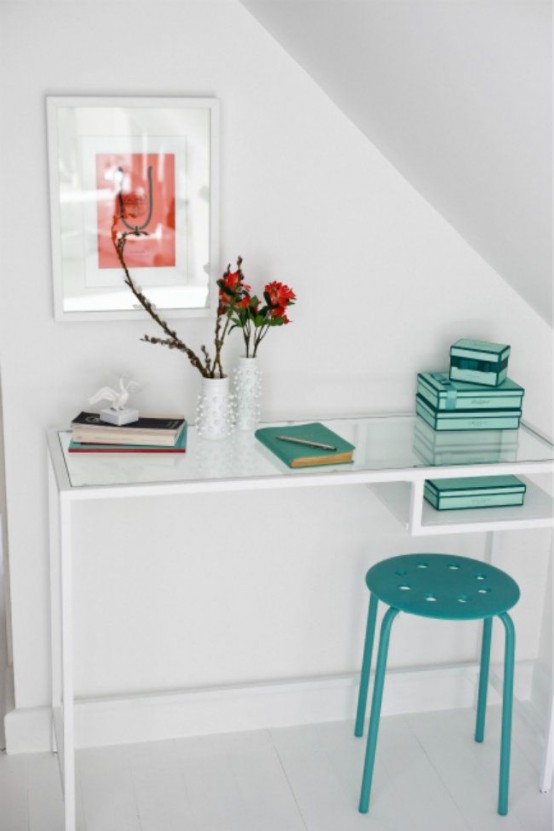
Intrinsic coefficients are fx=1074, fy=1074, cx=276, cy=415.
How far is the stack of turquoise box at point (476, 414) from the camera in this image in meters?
2.46

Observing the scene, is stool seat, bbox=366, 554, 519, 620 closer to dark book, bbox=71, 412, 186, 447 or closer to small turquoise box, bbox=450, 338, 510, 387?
small turquoise box, bbox=450, 338, 510, 387

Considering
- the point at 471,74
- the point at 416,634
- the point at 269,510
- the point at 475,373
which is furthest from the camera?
the point at 416,634

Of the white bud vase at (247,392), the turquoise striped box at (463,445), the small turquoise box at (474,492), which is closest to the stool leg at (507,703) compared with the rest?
Result: the small turquoise box at (474,492)

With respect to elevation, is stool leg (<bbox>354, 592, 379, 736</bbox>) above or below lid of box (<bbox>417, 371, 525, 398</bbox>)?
below

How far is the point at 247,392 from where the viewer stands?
2.46 m

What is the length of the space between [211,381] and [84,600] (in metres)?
0.66

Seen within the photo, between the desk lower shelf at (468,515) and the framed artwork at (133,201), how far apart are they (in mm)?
637

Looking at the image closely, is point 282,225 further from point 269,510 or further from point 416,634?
point 416,634

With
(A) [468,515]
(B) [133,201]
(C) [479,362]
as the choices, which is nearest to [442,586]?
(A) [468,515]

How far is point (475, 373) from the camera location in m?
2.53

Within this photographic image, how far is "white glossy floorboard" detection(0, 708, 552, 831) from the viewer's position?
97.0 inches

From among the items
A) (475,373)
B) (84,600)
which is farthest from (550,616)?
(84,600)

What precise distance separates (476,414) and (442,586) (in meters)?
0.41

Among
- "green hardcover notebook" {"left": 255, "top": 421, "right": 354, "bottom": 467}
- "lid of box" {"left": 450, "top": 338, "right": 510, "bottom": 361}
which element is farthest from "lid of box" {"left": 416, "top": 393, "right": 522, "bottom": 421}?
"green hardcover notebook" {"left": 255, "top": 421, "right": 354, "bottom": 467}
